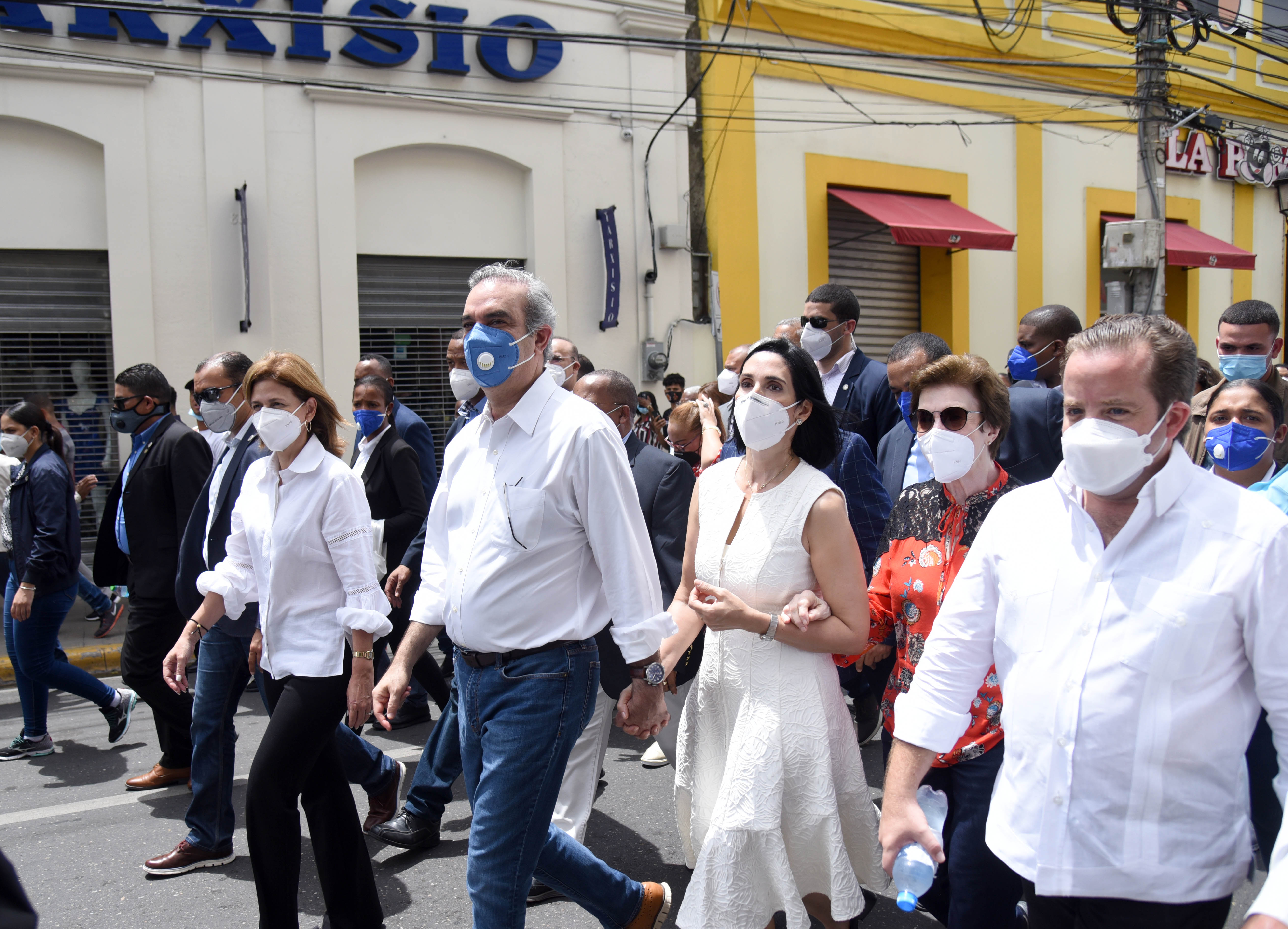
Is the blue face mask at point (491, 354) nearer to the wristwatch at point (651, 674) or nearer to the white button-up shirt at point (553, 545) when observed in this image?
the white button-up shirt at point (553, 545)

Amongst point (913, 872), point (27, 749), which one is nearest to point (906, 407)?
point (913, 872)

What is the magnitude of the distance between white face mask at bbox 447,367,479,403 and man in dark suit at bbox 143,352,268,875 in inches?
63.4

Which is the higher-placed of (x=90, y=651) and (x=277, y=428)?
(x=277, y=428)

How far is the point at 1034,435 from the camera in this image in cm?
447

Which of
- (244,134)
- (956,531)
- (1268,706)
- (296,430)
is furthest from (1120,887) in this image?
(244,134)

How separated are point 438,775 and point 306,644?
1.17m

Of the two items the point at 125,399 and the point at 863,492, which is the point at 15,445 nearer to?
the point at 125,399

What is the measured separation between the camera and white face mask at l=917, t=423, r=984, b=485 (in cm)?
297

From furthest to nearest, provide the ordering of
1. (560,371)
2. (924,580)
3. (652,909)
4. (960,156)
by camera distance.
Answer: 1. (960,156)
2. (560,371)
3. (652,909)
4. (924,580)

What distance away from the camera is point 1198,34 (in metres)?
11.7

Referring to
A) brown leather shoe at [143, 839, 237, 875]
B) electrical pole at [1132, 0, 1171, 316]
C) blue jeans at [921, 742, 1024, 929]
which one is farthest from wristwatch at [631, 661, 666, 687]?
electrical pole at [1132, 0, 1171, 316]

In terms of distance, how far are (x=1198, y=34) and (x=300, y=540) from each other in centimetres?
1219

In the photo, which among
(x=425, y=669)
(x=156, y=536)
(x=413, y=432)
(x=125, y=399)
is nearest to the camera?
(x=156, y=536)

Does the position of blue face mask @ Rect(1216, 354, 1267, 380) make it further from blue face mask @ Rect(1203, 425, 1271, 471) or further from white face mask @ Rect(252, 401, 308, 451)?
white face mask @ Rect(252, 401, 308, 451)
